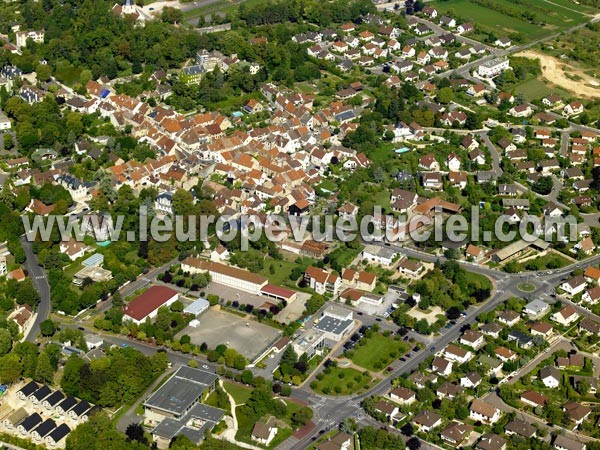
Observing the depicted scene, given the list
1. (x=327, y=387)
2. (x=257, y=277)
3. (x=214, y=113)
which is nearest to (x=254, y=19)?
(x=214, y=113)

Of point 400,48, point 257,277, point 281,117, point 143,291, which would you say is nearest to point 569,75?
point 400,48

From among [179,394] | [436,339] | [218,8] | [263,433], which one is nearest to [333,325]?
[436,339]

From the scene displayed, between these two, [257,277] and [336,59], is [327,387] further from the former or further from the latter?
[336,59]

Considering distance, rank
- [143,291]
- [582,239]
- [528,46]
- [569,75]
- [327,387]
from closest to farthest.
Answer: [327,387]
[143,291]
[582,239]
[569,75]
[528,46]

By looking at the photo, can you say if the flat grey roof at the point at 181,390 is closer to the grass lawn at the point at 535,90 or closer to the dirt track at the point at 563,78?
the grass lawn at the point at 535,90

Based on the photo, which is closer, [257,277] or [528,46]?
[257,277]

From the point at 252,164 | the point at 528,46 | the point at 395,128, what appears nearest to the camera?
the point at 252,164

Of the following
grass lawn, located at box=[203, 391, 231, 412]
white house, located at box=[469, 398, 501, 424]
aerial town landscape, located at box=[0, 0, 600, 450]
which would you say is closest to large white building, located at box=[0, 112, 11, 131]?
aerial town landscape, located at box=[0, 0, 600, 450]

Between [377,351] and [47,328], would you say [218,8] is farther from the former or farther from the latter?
[377,351]
